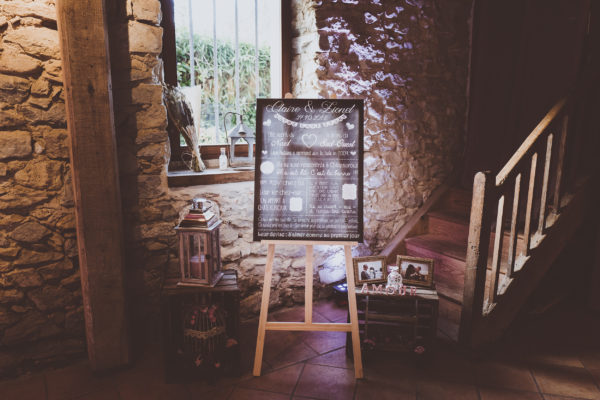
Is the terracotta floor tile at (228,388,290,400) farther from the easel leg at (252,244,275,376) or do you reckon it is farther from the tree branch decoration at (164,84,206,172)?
the tree branch decoration at (164,84,206,172)

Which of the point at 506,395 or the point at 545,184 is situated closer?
the point at 506,395

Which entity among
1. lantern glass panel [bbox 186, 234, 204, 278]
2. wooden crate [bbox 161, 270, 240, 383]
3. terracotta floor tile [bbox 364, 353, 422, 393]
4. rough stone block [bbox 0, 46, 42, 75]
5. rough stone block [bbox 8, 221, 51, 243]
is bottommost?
terracotta floor tile [bbox 364, 353, 422, 393]

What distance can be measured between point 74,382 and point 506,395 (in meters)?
2.57

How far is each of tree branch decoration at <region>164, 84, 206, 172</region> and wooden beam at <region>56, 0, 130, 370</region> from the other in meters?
0.56

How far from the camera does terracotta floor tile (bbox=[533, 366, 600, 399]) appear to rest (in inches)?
92.1

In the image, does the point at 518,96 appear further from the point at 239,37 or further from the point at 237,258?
the point at 237,258

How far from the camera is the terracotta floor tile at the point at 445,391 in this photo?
7.55ft

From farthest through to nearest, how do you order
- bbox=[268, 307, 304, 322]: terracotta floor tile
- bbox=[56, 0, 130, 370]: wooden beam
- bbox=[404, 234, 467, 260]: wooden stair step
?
bbox=[404, 234, 467, 260]: wooden stair step → bbox=[268, 307, 304, 322]: terracotta floor tile → bbox=[56, 0, 130, 370]: wooden beam

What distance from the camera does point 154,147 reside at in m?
2.60

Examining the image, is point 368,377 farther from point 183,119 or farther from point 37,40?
point 37,40

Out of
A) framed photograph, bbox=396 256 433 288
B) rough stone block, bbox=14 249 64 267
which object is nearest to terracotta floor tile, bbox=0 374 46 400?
rough stone block, bbox=14 249 64 267

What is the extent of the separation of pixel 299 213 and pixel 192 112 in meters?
1.15

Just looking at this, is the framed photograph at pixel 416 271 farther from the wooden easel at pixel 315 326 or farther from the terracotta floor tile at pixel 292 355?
the terracotta floor tile at pixel 292 355

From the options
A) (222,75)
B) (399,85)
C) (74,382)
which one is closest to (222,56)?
(222,75)
